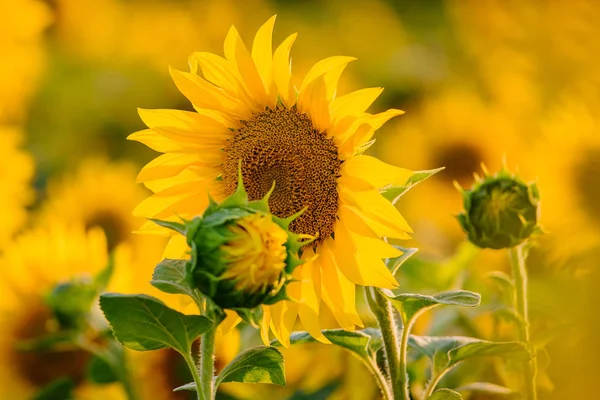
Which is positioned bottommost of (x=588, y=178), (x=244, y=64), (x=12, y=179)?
(x=244, y=64)

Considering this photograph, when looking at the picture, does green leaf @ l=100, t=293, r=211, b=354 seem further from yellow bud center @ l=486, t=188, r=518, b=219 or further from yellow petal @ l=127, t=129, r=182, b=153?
yellow bud center @ l=486, t=188, r=518, b=219

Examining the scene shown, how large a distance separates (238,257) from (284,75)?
31 cm

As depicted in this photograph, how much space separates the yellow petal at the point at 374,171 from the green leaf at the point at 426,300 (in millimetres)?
104

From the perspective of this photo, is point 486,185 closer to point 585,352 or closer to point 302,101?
point 302,101

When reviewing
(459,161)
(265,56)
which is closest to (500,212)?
(265,56)

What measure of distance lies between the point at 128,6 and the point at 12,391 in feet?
5.94

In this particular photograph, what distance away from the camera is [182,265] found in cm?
85

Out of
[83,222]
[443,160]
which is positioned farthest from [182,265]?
[443,160]

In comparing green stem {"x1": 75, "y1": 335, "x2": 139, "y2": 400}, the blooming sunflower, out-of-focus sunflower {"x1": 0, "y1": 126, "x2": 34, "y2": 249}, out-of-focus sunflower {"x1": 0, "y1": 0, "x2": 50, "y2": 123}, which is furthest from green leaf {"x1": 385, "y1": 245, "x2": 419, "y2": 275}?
out-of-focus sunflower {"x1": 0, "y1": 0, "x2": 50, "y2": 123}

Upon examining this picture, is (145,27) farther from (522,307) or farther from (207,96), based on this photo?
(522,307)

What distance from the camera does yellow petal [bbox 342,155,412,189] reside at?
93 cm

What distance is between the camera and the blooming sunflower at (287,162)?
38.3 inches

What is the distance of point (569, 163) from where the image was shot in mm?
2041

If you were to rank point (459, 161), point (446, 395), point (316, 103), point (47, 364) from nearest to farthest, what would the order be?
1. point (446, 395)
2. point (316, 103)
3. point (47, 364)
4. point (459, 161)
